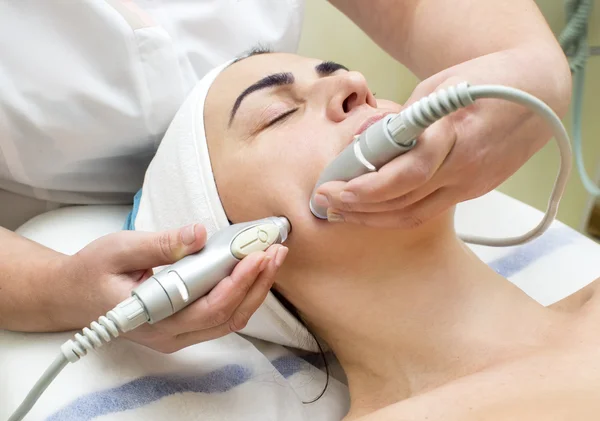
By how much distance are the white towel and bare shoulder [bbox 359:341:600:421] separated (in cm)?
27

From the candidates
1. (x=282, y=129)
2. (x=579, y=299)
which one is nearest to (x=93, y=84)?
(x=282, y=129)

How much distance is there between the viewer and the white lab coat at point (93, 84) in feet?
3.10

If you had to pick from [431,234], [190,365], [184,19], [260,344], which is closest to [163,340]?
[190,365]

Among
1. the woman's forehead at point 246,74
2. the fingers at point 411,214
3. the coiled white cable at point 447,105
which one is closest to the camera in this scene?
the coiled white cable at point 447,105

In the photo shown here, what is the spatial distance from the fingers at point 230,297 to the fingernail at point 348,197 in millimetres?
113

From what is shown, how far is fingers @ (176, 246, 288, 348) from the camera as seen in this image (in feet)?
2.35

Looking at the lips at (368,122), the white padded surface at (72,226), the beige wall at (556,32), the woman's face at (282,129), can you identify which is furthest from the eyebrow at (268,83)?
the beige wall at (556,32)

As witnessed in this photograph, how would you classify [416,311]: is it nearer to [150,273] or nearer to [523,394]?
[523,394]

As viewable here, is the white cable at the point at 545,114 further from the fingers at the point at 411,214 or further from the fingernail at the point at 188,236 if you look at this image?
the fingernail at the point at 188,236

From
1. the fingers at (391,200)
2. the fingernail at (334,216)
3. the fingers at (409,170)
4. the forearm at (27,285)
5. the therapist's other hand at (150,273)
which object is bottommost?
the forearm at (27,285)

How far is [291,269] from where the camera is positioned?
2.79 feet

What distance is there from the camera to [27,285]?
33.6 inches

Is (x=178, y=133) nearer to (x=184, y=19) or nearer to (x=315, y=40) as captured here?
(x=184, y=19)

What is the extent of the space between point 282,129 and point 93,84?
0.37 metres
